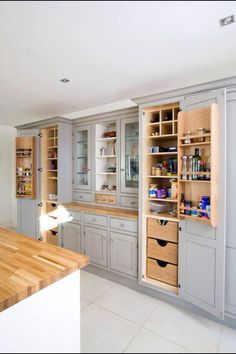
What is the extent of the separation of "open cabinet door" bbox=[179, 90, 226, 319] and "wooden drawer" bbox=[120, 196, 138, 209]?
79 cm

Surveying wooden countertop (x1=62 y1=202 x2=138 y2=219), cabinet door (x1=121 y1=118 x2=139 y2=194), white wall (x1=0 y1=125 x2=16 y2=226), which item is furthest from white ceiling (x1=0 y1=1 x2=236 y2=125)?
white wall (x1=0 y1=125 x2=16 y2=226)

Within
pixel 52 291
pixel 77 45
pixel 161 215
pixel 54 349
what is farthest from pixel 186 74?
pixel 54 349

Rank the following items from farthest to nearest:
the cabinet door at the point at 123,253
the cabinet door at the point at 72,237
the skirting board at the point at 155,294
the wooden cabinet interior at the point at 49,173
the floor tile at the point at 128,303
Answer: the wooden cabinet interior at the point at 49,173 → the cabinet door at the point at 72,237 → the cabinet door at the point at 123,253 → the floor tile at the point at 128,303 → the skirting board at the point at 155,294

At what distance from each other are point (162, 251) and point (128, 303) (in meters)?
0.65

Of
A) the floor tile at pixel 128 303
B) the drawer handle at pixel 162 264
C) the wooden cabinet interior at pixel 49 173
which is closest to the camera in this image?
the floor tile at pixel 128 303

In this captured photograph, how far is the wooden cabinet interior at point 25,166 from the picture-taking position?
348cm

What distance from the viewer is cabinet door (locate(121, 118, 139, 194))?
108 inches

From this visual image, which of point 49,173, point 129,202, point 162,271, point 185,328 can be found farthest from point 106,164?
point 185,328

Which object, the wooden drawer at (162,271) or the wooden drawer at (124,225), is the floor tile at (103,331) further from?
the wooden drawer at (124,225)

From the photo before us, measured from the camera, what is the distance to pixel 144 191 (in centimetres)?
236

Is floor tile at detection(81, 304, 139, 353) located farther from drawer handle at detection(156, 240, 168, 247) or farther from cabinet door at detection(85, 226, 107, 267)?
drawer handle at detection(156, 240, 168, 247)

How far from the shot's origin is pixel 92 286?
2.49 m

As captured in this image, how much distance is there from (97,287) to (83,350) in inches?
46.6

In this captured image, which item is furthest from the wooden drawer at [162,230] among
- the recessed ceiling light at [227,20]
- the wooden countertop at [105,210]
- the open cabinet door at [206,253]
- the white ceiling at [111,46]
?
the recessed ceiling light at [227,20]
